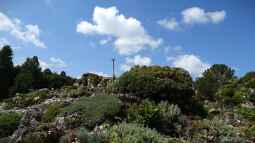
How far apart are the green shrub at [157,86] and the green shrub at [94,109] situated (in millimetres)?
2142

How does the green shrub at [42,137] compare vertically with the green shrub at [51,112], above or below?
below

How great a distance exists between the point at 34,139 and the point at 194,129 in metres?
5.74

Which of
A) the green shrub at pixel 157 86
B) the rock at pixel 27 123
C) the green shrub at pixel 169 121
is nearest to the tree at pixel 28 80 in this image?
the green shrub at pixel 157 86

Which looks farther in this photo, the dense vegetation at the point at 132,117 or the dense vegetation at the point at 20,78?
the dense vegetation at the point at 20,78

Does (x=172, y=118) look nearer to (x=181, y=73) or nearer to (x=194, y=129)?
(x=194, y=129)

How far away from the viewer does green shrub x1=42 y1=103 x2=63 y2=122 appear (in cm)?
1602

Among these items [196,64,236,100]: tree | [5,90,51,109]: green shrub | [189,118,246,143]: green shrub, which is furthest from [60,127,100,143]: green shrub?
[196,64,236,100]: tree

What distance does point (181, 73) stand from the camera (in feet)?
70.4

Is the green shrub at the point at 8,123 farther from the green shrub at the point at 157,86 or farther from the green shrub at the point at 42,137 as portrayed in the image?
the green shrub at the point at 157,86

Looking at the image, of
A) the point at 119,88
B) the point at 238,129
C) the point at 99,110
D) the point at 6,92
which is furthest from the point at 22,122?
the point at 6,92

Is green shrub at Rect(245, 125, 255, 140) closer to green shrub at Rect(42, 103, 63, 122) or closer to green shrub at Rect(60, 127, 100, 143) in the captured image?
green shrub at Rect(60, 127, 100, 143)

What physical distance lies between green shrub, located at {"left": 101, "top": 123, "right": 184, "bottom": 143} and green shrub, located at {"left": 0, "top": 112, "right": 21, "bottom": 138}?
14.0 ft

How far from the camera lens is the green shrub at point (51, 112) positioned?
16.0 m

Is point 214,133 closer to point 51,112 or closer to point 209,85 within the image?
point 51,112
